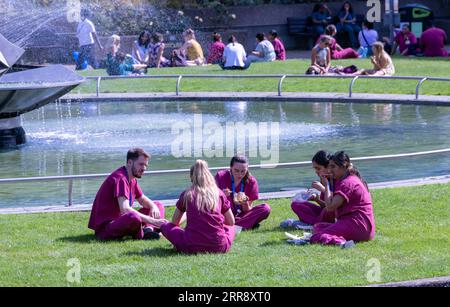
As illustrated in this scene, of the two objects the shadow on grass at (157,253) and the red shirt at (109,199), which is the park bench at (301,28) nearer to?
the red shirt at (109,199)

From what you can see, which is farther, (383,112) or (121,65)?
(121,65)

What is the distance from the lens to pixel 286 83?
27.4m

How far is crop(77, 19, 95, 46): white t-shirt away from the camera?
31.5 m

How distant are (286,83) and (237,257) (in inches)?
685

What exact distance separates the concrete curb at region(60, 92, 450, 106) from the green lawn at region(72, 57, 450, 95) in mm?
907

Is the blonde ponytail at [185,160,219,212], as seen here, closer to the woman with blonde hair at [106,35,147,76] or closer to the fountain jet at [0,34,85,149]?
the fountain jet at [0,34,85,149]

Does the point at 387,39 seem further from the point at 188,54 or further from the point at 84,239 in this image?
the point at 84,239

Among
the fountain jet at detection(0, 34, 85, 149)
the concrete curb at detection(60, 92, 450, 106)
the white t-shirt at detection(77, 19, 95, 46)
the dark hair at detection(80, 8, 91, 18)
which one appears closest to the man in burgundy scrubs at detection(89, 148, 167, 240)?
the fountain jet at detection(0, 34, 85, 149)

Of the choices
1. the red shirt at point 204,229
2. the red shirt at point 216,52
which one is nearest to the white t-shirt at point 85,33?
the red shirt at point 216,52

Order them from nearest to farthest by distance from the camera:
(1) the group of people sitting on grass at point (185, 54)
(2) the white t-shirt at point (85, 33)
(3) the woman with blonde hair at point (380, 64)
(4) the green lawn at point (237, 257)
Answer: (4) the green lawn at point (237, 257), (3) the woman with blonde hair at point (380, 64), (1) the group of people sitting on grass at point (185, 54), (2) the white t-shirt at point (85, 33)

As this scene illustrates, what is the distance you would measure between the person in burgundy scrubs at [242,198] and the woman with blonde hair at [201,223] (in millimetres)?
1154

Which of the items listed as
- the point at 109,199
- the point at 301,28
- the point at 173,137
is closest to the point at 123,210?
the point at 109,199

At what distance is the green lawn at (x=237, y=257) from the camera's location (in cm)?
943
